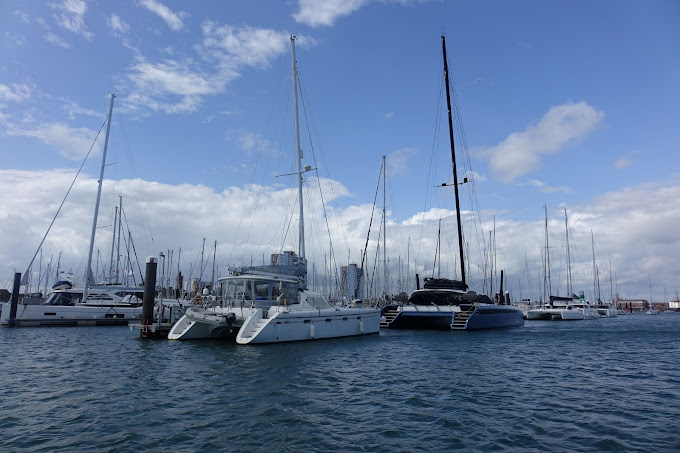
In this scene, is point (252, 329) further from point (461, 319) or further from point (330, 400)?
point (461, 319)

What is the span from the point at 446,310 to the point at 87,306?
106 ft

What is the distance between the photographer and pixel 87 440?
8.55m

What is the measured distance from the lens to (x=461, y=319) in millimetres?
32344

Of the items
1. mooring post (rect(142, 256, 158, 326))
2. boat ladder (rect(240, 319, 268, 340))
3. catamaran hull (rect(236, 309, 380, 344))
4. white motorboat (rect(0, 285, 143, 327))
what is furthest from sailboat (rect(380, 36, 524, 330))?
white motorboat (rect(0, 285, 143, 327))

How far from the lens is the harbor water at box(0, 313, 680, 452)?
8711 millimetres

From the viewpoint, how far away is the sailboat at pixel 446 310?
3247 cm

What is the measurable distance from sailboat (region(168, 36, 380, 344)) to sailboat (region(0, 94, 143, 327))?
19134 millimetres

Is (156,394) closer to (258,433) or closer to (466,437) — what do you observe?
(258,433)

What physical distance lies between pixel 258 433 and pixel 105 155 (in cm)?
4202

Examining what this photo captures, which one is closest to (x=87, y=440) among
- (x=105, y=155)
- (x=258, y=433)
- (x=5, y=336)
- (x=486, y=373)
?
(x=258, y=433)

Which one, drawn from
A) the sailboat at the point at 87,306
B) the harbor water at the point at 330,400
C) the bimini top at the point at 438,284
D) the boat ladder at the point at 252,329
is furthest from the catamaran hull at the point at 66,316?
the bimini top at the point at 438,284

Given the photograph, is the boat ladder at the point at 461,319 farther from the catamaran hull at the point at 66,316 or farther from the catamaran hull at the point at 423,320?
the catamaran hull at the point at 66,316

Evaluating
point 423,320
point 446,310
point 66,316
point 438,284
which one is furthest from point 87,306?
point 446,310

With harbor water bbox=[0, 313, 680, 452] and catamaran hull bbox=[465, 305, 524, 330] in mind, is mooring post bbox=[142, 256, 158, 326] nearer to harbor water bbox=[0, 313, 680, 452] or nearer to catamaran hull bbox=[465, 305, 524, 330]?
harbor water bbox=[0, 313, 680, 452]
